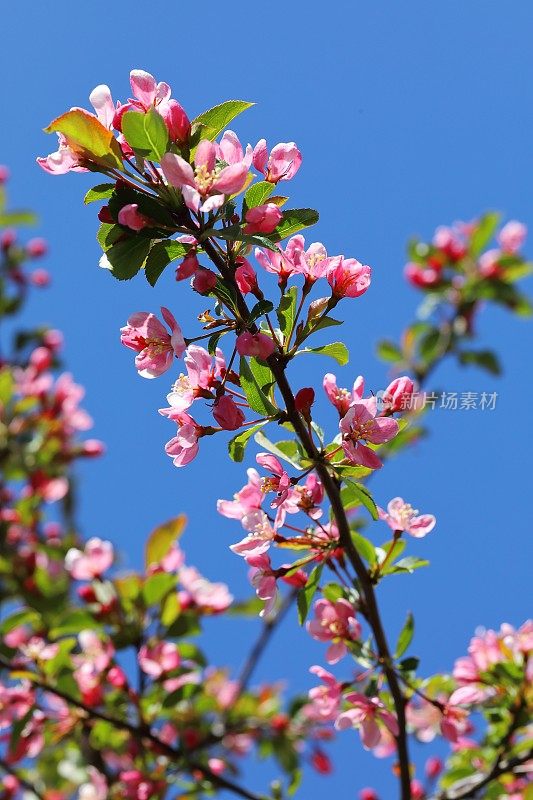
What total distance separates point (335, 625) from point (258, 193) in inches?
33.5

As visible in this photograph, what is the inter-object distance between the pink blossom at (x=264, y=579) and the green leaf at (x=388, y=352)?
304 cm

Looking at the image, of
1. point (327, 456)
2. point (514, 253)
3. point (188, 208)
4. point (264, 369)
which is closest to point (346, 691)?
point (327, 456)

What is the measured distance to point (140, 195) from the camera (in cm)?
114

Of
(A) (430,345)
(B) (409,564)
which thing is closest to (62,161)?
(B) (409,564)

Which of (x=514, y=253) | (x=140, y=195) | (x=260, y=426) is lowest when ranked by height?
(x=260, y=426)

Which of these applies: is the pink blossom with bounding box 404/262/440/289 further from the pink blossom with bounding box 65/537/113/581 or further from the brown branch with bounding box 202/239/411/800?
the brown branch with bounding box 202/239/411/800

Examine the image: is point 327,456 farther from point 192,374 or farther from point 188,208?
point 188,208

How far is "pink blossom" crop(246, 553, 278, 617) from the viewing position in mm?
1380

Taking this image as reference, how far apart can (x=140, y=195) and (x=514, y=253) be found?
3.61 metres

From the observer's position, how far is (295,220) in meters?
1.23

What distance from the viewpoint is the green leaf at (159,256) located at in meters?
1.17

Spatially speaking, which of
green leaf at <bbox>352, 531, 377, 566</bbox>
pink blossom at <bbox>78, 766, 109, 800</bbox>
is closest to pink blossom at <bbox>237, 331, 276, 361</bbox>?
green leaf at <bbox>352, 531, 377, 566</bbox>

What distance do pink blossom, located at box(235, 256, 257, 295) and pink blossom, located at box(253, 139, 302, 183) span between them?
150mm

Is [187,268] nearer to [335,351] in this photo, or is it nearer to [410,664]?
[335,351]
